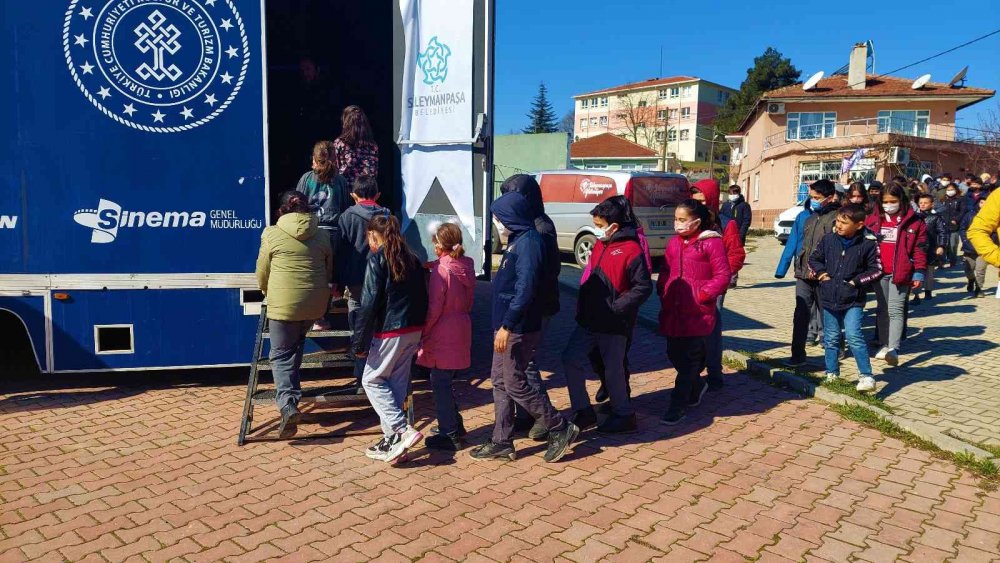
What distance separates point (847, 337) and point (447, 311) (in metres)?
3.52

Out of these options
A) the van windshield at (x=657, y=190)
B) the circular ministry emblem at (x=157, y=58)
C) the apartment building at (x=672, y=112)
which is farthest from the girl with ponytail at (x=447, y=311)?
the apartment building at (x=672, y=112)

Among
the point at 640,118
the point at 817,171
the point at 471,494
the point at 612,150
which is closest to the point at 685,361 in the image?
the point at 471,494

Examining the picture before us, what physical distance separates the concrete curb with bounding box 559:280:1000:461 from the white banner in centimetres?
311

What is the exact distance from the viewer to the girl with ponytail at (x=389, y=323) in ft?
14.6

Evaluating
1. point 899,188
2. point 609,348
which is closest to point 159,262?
point 609,348

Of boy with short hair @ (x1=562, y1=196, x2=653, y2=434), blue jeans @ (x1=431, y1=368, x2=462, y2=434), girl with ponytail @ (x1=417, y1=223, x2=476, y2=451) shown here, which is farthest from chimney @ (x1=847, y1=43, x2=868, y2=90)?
blue jeans @ (x1=431, y1=368, x2=462, y2=434)

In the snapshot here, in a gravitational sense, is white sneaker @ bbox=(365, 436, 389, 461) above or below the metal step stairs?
below

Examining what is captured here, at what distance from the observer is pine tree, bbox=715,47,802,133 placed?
58594mm

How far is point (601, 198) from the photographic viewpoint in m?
15.0

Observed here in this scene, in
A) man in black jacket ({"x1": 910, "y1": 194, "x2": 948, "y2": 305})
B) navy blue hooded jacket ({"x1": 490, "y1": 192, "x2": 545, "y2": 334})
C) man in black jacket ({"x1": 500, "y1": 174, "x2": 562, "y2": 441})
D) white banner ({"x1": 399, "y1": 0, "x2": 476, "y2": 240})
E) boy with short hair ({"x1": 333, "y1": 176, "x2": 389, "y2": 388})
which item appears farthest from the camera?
man in black jacket ({"x1": 910, "y1": 194, "x2": 948, "y2": 305})

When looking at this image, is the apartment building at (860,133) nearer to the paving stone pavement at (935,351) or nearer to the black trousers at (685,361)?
the paving stone pavement at (935,351)

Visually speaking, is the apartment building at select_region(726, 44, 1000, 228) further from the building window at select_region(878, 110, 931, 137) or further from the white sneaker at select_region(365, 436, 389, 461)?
the white sneaker at select_region(365, 436, 389, 461)

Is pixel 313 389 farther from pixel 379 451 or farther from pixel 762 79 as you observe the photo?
pixel 762 79

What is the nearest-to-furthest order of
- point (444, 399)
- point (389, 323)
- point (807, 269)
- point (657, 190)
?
point (389, 323)
point (444, 399)
point (807, 269)
point (657, 190)
